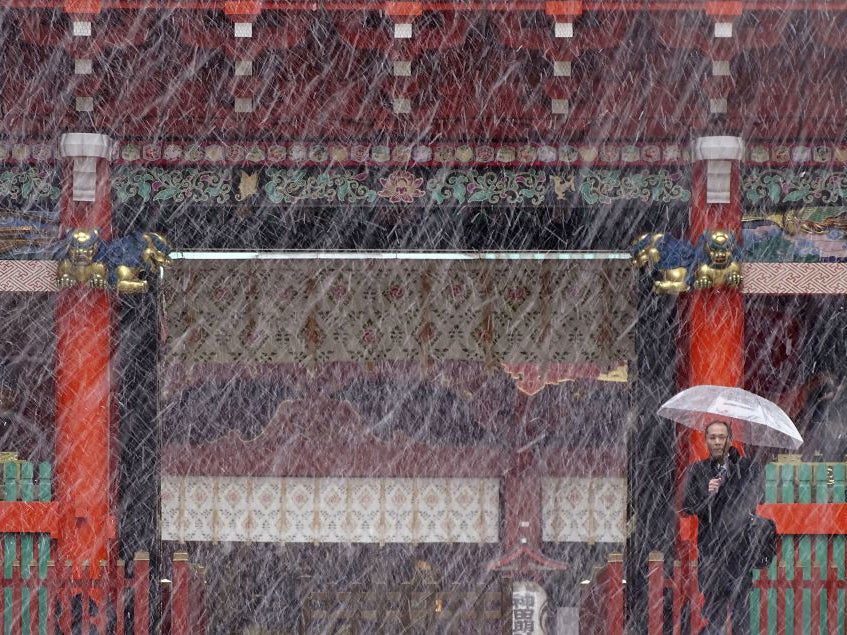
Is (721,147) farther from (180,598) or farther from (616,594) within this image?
(180,598)

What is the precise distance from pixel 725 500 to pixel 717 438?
299 mm

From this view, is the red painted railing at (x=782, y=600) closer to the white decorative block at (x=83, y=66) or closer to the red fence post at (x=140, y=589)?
the red fence post at (x=140, y=589)

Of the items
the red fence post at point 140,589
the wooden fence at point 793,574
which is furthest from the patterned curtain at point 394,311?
the red fence post at point 140,589

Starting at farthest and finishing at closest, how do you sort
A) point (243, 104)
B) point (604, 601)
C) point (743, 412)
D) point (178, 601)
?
1. point (604, 601)
2. point (178, 601)
3. point (243, 104)
4. point (743, 412)

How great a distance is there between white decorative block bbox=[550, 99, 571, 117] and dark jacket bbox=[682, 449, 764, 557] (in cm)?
238

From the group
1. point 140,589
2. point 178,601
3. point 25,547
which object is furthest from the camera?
point 178,601


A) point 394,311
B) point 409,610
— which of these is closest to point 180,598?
point 394,311

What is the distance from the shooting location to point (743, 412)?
6301 millimetres

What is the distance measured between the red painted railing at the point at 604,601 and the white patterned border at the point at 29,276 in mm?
3746

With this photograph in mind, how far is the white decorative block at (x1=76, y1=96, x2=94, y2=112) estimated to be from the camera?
7660 millimetres

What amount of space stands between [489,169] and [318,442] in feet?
9.41

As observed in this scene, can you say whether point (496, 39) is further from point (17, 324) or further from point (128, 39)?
point (17, 324)

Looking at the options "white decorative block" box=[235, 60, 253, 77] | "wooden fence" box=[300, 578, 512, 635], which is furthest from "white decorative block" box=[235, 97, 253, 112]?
"wooden fence" box=[300, 578, 512, 635]

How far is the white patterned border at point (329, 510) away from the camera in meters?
9.72
